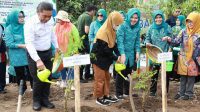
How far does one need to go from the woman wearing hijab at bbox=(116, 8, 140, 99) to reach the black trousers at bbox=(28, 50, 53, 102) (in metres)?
1.16

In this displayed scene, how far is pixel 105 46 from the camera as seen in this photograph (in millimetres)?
5035

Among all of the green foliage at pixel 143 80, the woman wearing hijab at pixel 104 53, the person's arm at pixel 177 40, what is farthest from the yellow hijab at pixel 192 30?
the woman wearing hijab at pixel 104 53

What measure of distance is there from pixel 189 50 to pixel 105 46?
157 centimetres

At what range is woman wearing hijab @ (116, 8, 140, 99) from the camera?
535cm

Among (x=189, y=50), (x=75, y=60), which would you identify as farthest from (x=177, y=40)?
(x=75, y=60)

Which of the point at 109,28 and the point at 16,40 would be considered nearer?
the point at 109,28

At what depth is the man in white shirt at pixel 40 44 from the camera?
172 inches

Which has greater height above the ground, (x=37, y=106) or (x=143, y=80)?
(x=143, y=80)

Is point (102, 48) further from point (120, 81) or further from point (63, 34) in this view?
point (63, 34)

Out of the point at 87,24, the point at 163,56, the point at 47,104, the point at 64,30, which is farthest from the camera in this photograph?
the point at 87,24

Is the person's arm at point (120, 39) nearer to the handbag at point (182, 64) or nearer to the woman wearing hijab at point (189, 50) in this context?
the woman wearing hijab at point (189, 50)

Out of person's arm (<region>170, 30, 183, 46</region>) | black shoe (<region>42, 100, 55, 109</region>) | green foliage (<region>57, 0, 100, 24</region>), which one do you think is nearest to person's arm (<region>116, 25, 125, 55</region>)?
person's arm (<region>170, 30, 183, 46</region>)

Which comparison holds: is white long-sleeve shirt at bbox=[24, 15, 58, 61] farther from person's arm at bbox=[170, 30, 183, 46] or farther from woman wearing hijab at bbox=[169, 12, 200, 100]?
woman wearing hijab at bbox=[169, 12, 200, 100]

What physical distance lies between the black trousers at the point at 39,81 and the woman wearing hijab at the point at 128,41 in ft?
3.80
